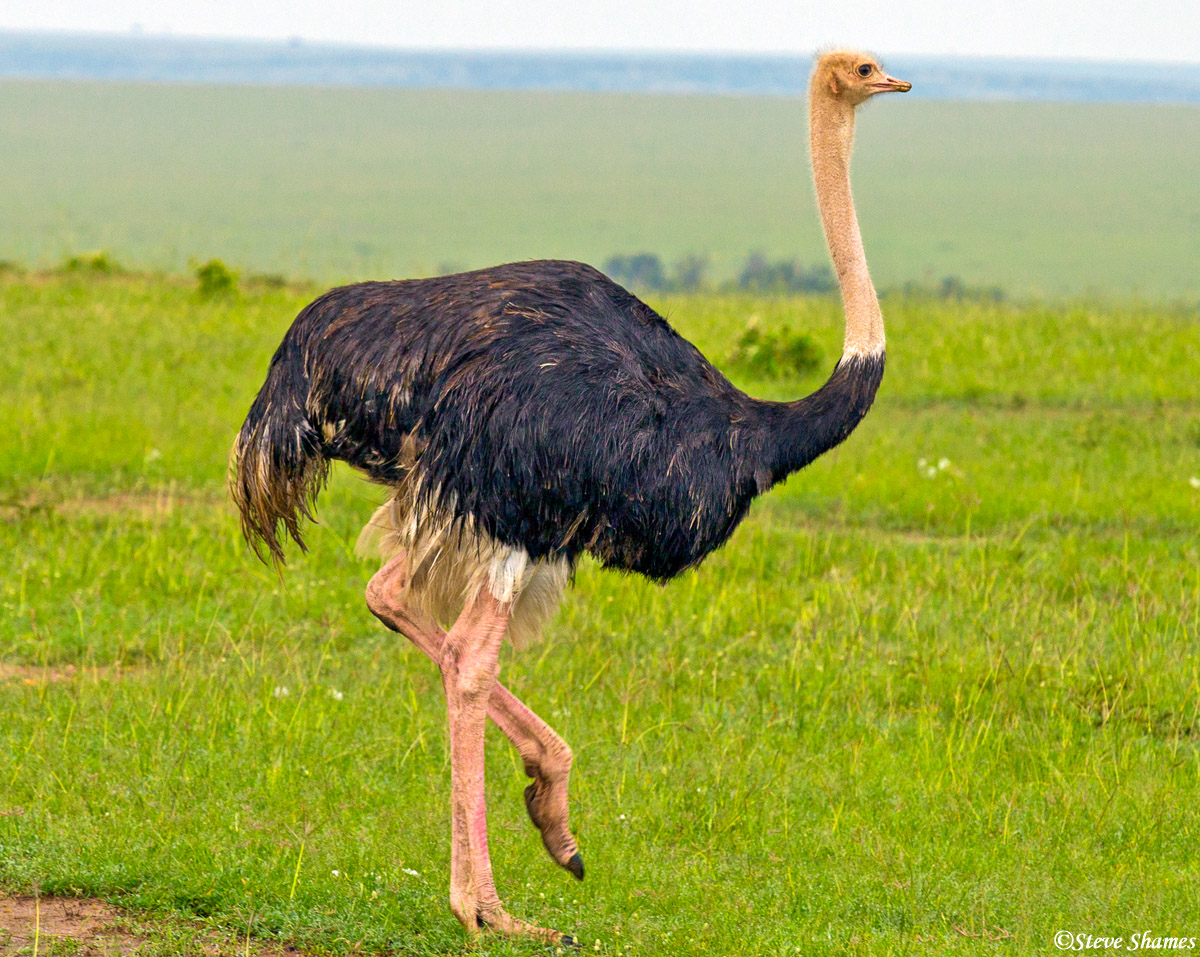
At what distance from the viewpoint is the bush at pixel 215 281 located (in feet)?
51.3

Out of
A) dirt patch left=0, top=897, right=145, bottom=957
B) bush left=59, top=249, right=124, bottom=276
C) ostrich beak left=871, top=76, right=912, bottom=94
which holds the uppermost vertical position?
ostrich beak left=871, top=76, right=912, bottom=94

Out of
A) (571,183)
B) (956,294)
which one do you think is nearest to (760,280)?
(956,294)

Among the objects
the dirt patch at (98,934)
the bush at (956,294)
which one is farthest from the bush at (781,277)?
the dirt patch at (98,934)

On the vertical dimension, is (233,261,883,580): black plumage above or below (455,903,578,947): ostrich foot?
above

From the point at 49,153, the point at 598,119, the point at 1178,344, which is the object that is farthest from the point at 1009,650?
the point at 598,119

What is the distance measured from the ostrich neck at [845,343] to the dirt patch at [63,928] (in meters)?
2.16

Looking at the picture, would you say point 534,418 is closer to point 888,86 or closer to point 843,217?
point 843,217

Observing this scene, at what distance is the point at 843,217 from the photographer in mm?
5336

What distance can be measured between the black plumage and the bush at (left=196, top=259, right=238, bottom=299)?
10816mm

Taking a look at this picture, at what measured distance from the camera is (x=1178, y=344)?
14.1m

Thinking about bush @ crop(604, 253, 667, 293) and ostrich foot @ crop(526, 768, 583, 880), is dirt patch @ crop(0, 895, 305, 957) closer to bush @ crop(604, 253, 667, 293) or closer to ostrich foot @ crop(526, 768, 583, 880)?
ostrich foot @ crop(526, 768, 583, 880)

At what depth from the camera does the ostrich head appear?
5391mm

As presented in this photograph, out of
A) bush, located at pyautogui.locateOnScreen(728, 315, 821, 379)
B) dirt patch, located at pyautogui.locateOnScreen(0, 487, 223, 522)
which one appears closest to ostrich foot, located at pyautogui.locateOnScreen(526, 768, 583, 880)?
dirt patch, located at pyautogui.locateOnScreen(0, 487, 223, 522)

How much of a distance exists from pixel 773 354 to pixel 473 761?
27.0ft
